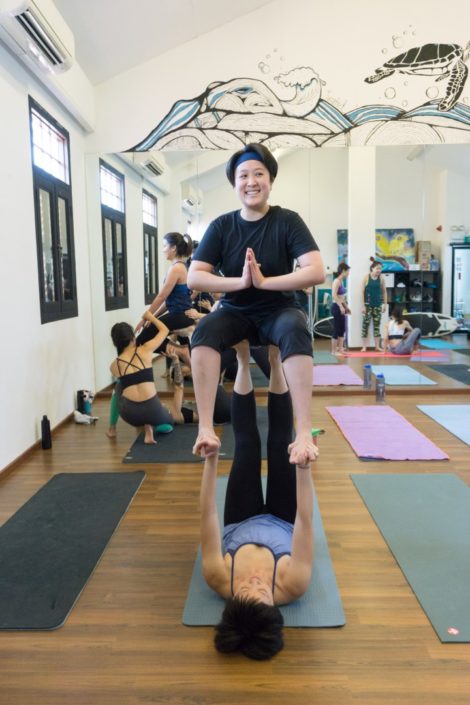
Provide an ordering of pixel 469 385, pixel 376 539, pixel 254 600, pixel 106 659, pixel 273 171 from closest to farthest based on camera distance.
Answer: pixel 254 600, pixel 106 659, pixel 273 171, pixel 376 539, pixel 469 385

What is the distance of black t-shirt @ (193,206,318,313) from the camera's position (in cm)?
200

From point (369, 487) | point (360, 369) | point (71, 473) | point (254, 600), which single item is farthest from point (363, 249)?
point (254, 600)

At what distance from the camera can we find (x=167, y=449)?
3.79m

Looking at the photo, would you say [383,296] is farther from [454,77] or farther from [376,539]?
[376,539]

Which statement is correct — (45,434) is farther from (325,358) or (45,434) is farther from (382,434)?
(325,358)

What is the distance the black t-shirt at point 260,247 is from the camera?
1995 millimetres

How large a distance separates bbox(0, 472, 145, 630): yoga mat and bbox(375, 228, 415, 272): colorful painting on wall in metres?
3.68

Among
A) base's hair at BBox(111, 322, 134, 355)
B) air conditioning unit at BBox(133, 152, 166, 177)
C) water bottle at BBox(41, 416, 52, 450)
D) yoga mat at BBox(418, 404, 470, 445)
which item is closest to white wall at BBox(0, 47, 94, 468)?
water bottle at BBox(41, 416, 52, 450)

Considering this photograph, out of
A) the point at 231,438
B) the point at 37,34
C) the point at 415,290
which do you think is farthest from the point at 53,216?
the point at 415,290

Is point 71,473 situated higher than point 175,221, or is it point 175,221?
point 175,221

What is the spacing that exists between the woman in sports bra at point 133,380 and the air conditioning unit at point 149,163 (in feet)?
7.19

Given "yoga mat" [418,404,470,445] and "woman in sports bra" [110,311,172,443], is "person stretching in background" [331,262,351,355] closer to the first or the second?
"yoga mat" [418,404,470,445]

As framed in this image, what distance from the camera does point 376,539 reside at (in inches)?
95.7

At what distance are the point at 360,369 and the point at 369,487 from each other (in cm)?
325
